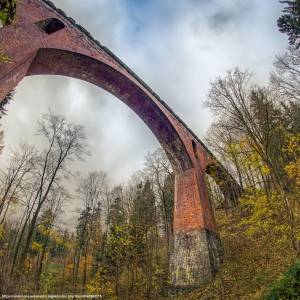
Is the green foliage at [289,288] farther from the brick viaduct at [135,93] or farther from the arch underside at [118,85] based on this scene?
the arch underside at [118,85]

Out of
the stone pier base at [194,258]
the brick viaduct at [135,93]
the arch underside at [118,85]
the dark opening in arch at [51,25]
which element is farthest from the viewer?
the stone pier base at [194,258]

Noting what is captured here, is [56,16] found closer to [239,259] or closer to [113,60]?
[113,60]

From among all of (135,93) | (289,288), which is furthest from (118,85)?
(289,288)

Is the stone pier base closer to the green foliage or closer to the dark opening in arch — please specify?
the green foliage

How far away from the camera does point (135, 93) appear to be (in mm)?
11484

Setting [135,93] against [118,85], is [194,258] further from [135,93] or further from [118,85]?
[118,85]

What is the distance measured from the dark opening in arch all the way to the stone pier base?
9.60 m

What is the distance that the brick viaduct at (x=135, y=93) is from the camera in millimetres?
6820

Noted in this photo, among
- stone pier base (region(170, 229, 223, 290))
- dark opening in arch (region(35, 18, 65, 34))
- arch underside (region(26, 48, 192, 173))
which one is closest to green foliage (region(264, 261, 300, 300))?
stone pier base (region(170, 229, 223, 290))

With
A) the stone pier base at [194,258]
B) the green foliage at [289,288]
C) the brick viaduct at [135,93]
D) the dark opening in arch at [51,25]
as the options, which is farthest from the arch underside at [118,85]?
the green foliage at [289,288]

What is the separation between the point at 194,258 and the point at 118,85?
26.7 ft

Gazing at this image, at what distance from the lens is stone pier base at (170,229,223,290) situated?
33.5 ft

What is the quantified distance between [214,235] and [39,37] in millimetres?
10537

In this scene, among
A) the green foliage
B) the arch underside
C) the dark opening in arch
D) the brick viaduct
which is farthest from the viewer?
the arch underside
